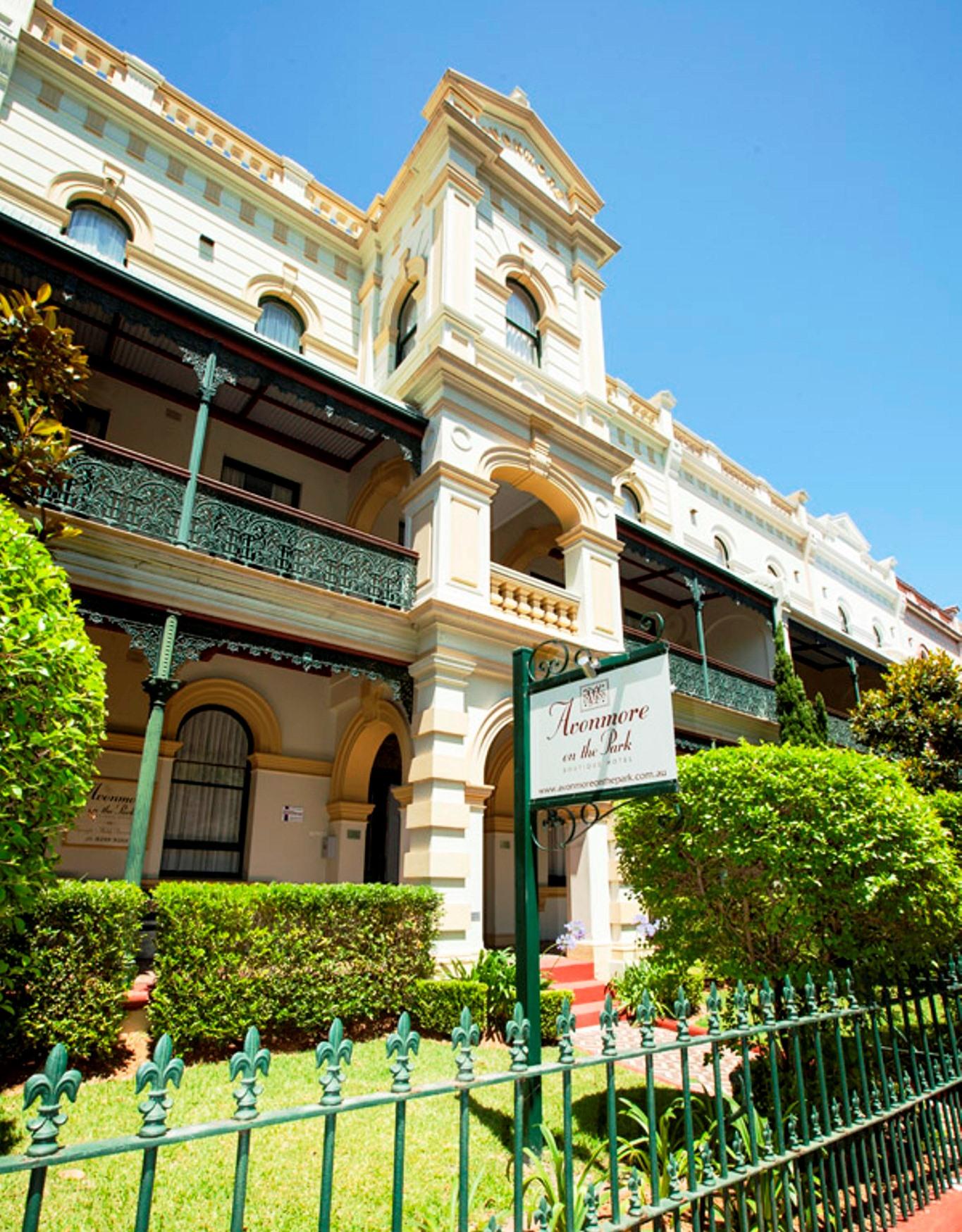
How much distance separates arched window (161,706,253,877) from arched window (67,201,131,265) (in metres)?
7.57

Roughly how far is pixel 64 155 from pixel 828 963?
14850mm

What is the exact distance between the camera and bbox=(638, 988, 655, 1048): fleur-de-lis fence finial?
275 cm

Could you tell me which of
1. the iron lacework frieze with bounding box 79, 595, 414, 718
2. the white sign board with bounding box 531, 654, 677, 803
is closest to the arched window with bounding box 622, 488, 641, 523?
the iron lacework frieze with bounding box 79, 595, 414, 718

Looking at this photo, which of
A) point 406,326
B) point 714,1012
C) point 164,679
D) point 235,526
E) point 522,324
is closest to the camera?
point 714,1012

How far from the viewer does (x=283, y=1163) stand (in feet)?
14.6

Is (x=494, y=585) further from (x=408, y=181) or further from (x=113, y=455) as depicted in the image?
(x=408, y=181)

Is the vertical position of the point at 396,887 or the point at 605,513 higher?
the point at 605,513

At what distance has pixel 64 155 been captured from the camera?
11602 millimetres

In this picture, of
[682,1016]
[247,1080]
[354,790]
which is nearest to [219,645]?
[354,790]

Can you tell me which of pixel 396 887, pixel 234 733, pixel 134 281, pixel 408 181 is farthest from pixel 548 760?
pixel 408 181

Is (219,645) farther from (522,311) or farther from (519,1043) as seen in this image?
(522,311)

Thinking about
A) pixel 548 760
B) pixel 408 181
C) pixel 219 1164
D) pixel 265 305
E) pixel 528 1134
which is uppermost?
pixel 408 181

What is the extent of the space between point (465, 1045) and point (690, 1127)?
116cm

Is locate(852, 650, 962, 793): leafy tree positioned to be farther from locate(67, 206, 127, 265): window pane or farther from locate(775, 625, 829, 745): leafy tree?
locate(67, 206, 127, 265): window pane
